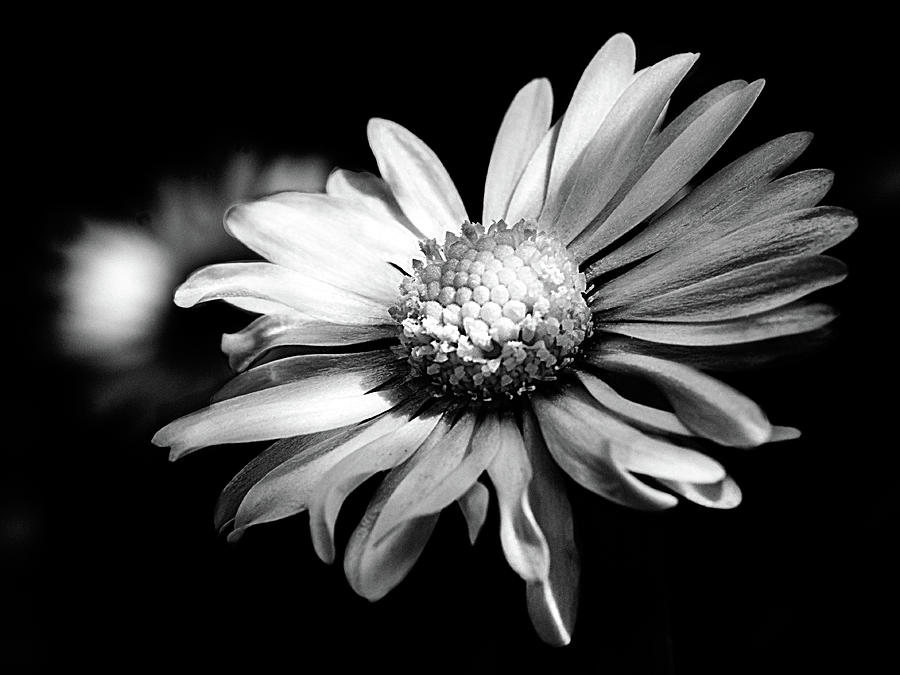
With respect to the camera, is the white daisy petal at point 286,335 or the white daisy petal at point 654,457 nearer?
the white daisy petal at point 654,457

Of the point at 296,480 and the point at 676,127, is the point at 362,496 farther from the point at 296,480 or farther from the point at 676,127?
the point at 676,127

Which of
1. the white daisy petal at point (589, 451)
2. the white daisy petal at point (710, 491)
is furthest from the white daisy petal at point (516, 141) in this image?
the white daisy petal at point (710, 491)

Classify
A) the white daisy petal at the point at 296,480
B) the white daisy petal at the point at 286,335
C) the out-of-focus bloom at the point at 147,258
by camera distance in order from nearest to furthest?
the white daisy petal at the point at 296,480 < the white daisy petal at the point at 286,335 < the out-of-focus bloom at the point at 147,258

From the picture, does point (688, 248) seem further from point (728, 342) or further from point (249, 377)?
point (249, 377)

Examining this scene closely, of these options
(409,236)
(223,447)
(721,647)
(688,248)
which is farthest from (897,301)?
(223,447)

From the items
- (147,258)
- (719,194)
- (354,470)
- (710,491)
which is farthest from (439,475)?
(147,258)

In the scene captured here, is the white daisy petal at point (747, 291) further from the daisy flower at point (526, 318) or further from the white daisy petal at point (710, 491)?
the white daisy petal at point (710, 491)
